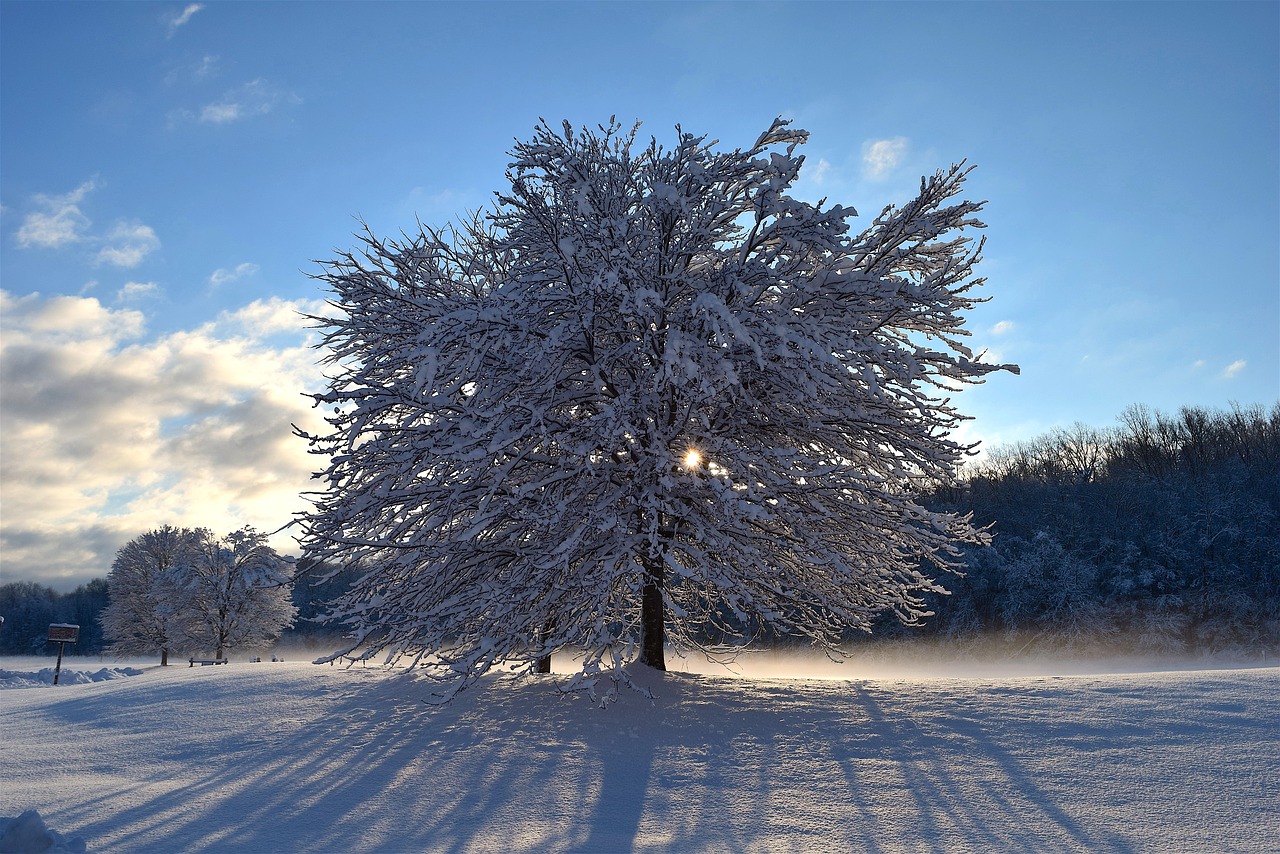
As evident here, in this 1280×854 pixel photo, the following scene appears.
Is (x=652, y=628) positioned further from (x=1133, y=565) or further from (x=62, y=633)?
(x=1133, y=565)

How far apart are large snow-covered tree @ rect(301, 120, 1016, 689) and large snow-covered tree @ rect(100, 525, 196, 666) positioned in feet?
125

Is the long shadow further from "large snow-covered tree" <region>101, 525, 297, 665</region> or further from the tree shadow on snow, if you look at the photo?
"large snow-covered tree" <region>101, 525, 297, 665</region>

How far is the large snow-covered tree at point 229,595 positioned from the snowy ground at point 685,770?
105 feet

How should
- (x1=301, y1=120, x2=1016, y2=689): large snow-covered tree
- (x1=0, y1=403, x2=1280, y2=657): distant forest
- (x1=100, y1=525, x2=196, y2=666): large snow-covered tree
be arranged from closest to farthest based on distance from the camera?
1. (x1=301, y1=120, x2=1016, y2=689): large snow-covered tree
2. (x1=0, y1=403, x2=1280, y2=657): distant forest
3. (x1=100, y1=525, x2=196, y2=666): large snow-covered tree

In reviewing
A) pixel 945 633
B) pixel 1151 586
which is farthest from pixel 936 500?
pixel 1151 586

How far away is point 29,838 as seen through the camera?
15.2 ft

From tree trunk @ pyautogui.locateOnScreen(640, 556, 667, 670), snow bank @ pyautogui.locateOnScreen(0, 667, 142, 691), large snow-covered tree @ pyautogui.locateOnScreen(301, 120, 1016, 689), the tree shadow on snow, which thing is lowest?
snow bank @ pyautogui.locateOnScreen(0, 667, 142, 691)

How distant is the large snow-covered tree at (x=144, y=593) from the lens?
40.5 meters

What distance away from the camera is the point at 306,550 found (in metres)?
8.66

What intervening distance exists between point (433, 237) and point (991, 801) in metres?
9.64

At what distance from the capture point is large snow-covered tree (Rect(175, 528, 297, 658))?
125 feet

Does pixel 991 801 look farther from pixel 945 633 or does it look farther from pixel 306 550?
pixel 945 633

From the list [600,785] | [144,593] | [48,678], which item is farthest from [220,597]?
[600,785]

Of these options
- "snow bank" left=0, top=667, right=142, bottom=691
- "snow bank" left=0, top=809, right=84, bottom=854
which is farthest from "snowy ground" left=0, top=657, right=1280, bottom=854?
"snow bank" left=0, top=667, right=142, bottom=691
